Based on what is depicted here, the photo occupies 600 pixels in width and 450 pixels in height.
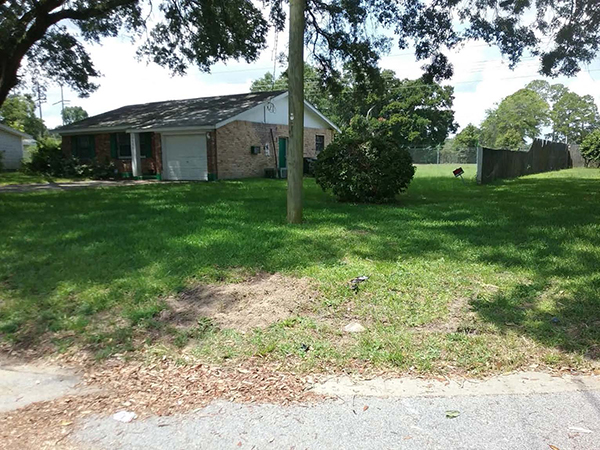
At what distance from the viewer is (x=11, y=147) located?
32.0 metres

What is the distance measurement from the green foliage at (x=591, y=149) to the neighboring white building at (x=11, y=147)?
136 ft

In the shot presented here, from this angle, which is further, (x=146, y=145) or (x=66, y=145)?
(x=66, y=145)

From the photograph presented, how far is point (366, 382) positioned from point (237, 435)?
1.06 metres

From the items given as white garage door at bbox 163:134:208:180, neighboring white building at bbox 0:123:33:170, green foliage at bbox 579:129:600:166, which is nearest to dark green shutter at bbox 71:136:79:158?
white garage door at bbox 163:134:208:180

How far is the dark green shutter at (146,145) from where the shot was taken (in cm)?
2194

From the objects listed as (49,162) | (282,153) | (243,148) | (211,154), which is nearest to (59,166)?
(49,162)

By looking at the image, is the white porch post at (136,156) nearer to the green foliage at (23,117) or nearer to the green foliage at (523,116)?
the green foliage at (23,117)

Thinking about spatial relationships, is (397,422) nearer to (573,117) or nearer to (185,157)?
(185,157)

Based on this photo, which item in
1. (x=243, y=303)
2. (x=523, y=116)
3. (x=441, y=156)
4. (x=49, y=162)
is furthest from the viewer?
(x=523, y=116)

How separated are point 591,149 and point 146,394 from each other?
127ft

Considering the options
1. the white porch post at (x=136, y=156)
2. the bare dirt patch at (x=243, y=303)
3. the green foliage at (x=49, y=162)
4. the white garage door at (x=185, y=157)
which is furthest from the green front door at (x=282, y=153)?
the bare dirt patch at (x=243, y=303)

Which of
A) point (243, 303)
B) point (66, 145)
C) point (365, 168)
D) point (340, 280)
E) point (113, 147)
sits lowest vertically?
point (243, 303)

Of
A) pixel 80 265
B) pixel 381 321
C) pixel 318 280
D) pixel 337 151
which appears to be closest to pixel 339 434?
pixel 381 321

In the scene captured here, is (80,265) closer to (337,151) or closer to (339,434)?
(339,434)
